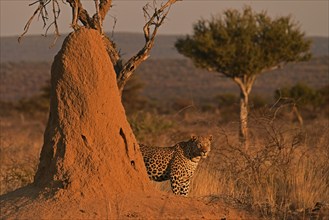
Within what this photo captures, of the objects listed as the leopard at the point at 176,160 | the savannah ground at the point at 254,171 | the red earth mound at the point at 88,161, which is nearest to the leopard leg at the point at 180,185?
the leopard at the point at 176,160

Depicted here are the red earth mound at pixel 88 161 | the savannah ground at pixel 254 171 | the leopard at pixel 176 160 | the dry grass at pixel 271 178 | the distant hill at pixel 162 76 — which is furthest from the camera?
the distant hill at pixel 162 76

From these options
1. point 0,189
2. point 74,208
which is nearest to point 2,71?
point 0,189

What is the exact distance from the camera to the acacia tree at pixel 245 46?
78.2 feet

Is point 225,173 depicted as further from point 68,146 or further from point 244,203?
point 68,146

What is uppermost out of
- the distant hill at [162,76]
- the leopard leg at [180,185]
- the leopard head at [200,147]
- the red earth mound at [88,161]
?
the red earth mound at [88,161]

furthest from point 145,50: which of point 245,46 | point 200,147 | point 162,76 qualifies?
point 162,76

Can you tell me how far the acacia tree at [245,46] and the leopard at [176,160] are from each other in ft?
41.0

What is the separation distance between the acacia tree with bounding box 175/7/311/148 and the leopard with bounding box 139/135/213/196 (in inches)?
492

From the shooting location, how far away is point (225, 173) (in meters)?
11.1

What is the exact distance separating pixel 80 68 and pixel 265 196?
3.47 m

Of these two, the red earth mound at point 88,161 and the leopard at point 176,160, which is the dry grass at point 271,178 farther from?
the red earth mound at point 88,161

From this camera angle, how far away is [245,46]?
2398cm

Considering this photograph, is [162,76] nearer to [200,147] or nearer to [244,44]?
[244,44]

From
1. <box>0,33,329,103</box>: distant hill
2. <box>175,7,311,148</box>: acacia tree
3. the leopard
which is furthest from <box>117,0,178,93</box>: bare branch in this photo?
<box>0,33,329,103</box>: distant hill
